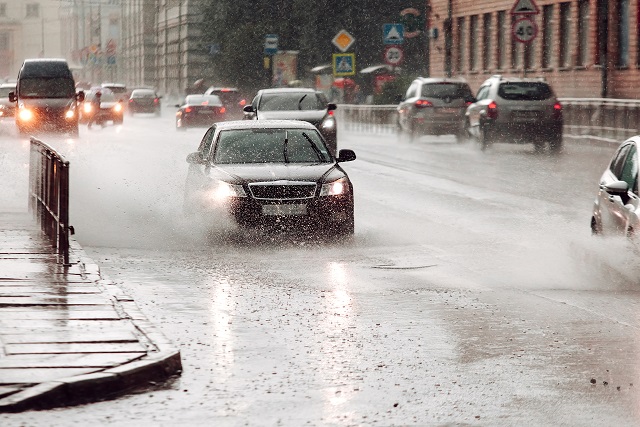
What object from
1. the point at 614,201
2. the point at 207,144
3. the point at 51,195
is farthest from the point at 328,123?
the point at 614,201

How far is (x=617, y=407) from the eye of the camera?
24.2 ft

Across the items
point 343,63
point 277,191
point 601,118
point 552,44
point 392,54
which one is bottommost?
point 601,118

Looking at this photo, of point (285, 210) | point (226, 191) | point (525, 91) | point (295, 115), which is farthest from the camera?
point (525, 91)

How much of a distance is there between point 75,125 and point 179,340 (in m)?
36.9

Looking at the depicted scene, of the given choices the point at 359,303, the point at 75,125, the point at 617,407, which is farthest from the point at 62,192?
the point at 75,125

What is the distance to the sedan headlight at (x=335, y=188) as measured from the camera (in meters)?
15.8

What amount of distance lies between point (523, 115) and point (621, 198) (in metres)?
22.2

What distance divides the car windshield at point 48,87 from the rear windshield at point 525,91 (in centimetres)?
1616

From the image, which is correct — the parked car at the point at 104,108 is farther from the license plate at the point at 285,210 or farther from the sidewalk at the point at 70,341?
the sidewalk at the point at 70,341

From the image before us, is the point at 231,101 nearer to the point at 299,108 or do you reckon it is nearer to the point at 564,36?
the point at 564,36

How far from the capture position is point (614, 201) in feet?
42.4

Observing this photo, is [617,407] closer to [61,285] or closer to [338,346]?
[338,346]

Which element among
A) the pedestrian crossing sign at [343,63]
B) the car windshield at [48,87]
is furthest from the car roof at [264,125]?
the pedestrian crossing sign at [343,63]

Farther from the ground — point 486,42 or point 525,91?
point 486,42
